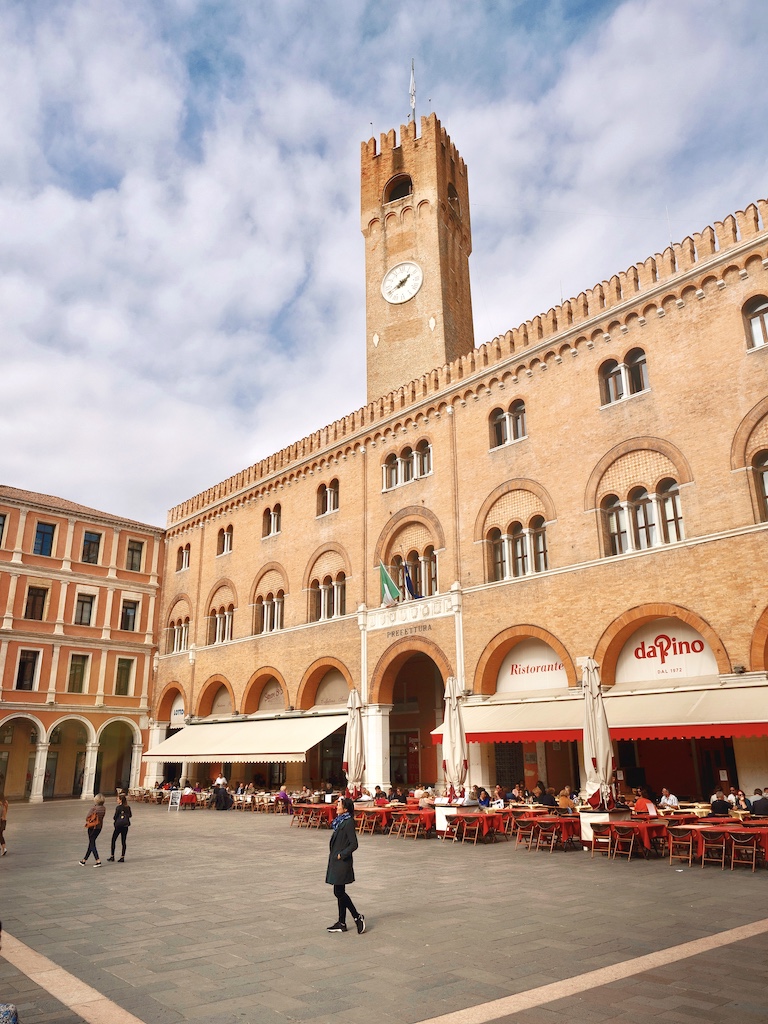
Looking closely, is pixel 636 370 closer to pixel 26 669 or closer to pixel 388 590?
pixel 388 590

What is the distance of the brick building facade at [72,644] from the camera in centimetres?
3222

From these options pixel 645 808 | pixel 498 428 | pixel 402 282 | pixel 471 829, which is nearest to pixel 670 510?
pixel 498 428

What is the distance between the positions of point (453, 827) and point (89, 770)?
22763 millimetres

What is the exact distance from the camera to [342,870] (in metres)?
7.75

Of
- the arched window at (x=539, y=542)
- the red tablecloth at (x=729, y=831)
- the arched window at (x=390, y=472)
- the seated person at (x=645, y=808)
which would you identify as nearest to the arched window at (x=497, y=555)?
the arched window at (x=539, y=542)

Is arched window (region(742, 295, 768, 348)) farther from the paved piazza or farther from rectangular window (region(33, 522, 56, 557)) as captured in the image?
rectangular window (region(33, 522, 56, 557))

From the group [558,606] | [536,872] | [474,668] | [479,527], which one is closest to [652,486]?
[558,606]

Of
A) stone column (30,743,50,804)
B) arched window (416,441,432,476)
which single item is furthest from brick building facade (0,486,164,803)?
arched window (416,441,432,476)

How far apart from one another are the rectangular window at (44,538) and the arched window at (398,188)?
2061 centimetres

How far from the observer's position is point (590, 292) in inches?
781

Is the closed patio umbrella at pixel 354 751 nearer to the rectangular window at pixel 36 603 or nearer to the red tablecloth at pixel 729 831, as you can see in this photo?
the red tablecloth at pixel 729 831

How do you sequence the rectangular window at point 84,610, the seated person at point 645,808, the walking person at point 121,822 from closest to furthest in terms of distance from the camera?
1. the walking person at point 121,822
2. the seated person at point 645,808
3. the rectangular window at point 84,610

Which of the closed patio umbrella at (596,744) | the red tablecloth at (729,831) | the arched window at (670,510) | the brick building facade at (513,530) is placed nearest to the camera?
the red tablecloth at (729,831)

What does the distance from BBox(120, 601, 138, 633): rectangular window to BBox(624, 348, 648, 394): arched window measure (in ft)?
86.3
